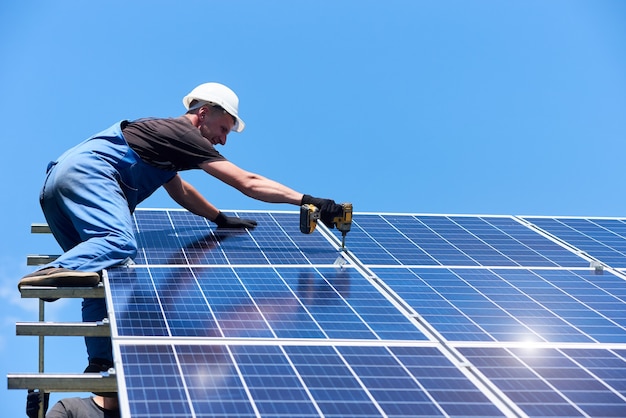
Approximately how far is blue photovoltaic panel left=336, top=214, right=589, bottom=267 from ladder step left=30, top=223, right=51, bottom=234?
344cm

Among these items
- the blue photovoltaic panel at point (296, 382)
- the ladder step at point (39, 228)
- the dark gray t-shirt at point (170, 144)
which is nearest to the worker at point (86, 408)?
the blue photovoltaic panel at point (296, 382)

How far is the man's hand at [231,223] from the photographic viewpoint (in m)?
11.9

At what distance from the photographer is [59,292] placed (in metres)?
9.15

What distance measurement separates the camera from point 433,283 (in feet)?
32.1

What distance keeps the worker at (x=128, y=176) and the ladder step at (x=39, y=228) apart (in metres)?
0.95

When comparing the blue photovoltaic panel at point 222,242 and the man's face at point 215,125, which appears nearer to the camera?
the blue photovoltaic panel at point 222,242

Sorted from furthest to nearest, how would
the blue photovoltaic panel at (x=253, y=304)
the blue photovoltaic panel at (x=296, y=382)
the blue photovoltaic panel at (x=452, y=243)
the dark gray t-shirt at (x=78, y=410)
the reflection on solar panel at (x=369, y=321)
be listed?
the blue photovoltaic panel at (x=452, y=243)
the dark gray t-shirt at (x=78, y=410)
the blue photovoltaic panel at (x=253, y=304)
the reflection on solar panel at (x=369, y=321)
the blue photovoltaic panel at (x=296, y=382)

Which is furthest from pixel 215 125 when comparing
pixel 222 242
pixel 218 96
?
pixel 222 242

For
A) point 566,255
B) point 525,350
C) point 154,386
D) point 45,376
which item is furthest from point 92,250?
point 566,255

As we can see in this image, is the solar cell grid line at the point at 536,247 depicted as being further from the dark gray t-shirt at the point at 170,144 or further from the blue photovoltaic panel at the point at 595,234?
the dark gray t-shirt at the point at 170,144

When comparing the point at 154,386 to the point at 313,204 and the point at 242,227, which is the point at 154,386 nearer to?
the point at 313,204

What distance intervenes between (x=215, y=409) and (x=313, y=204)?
4489mm

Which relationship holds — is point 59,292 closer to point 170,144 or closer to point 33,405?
point 33,405

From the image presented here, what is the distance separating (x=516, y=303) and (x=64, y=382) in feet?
13.0
